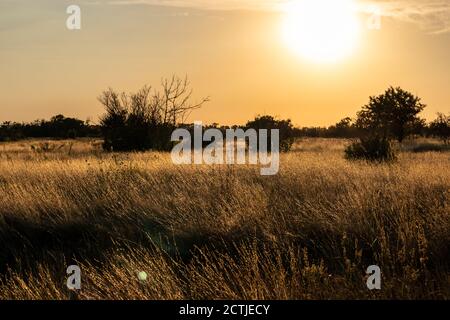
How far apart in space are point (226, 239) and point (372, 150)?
1369 cm

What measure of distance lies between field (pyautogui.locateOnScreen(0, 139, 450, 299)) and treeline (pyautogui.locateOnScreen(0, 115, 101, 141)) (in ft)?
148

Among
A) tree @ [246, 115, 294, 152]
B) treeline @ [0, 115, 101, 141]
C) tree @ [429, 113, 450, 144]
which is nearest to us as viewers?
tree @ [246, 115, 294, 152]

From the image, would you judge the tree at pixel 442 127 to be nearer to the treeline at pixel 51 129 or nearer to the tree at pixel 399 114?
the tree at pixel 399 114

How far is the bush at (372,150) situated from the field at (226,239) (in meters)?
7.91

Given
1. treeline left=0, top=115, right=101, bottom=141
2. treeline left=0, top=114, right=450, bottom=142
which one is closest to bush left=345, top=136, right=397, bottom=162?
treeline left=0, top=114, right=450, bottom=142

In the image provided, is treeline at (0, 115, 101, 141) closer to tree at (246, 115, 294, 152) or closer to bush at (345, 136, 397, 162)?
tree at (246, 115, 294, 152)

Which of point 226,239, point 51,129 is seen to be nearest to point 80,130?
point 51,129

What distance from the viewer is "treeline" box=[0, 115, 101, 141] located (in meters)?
54.7

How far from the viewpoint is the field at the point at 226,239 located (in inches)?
209

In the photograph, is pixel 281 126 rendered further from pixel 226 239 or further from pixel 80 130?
pixel 80 130
